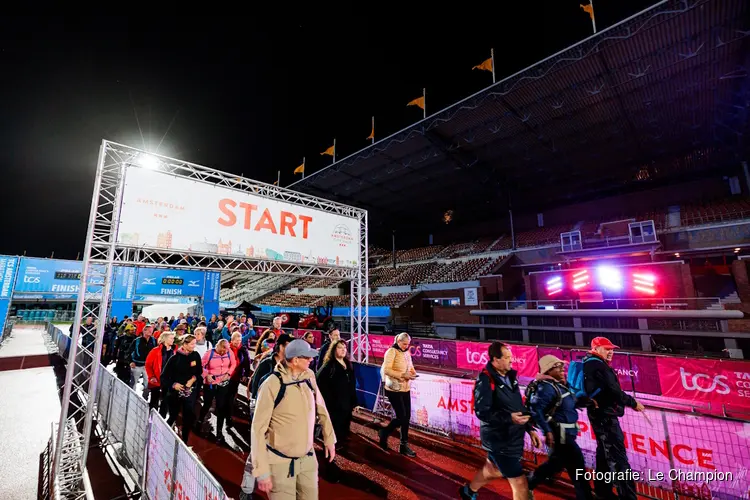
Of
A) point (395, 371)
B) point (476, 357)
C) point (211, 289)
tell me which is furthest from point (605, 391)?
point (211, 289)

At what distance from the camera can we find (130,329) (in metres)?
10.1

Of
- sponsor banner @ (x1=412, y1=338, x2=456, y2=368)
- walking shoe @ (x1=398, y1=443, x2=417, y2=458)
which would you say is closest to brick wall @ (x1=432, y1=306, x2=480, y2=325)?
sponsor banner @ (x1=412, y1=338, x2=456, y2=368)

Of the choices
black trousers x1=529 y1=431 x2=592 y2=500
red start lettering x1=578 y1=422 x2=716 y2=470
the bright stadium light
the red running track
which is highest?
the bright stadium light

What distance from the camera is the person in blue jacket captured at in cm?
357

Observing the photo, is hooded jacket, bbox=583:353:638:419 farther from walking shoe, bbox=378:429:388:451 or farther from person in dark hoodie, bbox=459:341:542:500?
walking shoe, bbox=378:429:388:451

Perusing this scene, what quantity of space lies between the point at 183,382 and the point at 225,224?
12.5ft

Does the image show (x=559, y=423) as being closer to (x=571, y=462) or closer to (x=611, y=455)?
(x=571, y=462)

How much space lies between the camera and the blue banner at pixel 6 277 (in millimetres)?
21922

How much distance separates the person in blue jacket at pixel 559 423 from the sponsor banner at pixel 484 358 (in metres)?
8.22

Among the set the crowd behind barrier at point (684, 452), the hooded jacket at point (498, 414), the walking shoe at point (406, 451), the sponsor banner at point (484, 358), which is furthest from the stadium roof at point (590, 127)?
the walking shoe at point (406, 451)

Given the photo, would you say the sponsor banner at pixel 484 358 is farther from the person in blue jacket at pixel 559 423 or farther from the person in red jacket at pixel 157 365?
the person in red jacket at pixel 157 365

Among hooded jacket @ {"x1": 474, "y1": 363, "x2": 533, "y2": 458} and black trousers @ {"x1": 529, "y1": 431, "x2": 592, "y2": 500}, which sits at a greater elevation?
hooded jacket @ {"x1": 474, "y1": 363, "x2": 533, "y2": 458}

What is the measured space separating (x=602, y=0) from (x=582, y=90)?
4103mm

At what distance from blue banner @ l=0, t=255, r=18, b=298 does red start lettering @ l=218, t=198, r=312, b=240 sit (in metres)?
25.5
